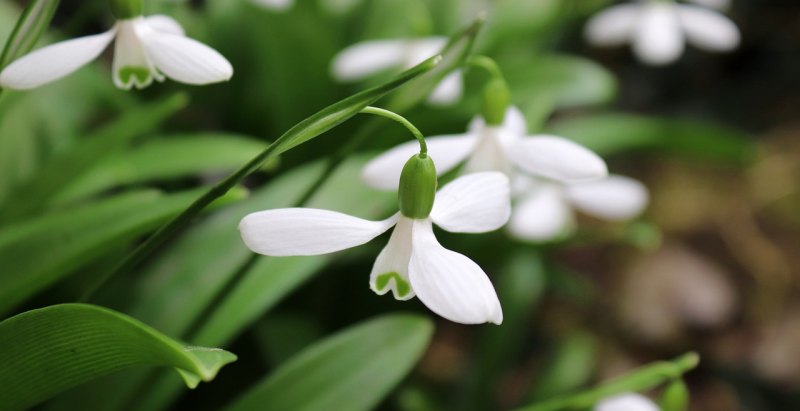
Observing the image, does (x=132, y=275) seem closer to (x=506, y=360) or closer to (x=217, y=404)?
(x=217, y=404)

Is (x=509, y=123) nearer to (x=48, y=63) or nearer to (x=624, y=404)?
(x=624, y=404)

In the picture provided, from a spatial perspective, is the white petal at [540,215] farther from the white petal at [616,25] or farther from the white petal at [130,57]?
the white petal at [130,57]

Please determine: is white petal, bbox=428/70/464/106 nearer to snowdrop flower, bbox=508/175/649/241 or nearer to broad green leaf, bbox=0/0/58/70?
snowdrop flower, bbox=508/175/649/241

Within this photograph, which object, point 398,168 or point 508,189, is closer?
point 508,189

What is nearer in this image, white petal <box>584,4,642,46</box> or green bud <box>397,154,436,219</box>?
green bud <box>397,154,436,219</box>

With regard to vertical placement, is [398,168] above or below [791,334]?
above

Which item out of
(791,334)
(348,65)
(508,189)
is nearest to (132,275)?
(348,65)

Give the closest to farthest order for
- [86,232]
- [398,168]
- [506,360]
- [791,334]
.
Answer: [398,168], [86,232], [506,360], [791,334]

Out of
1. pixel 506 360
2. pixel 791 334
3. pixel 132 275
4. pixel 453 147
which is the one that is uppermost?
pixel 453 147

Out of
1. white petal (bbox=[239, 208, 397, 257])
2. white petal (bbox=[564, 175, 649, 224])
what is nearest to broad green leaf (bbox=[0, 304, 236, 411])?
white petal (bbox=[239, 208, 397, 257])
